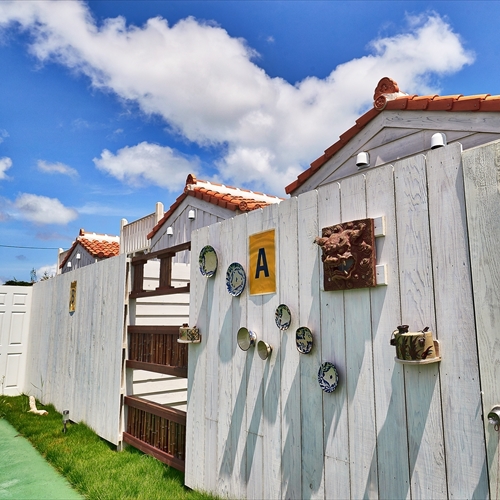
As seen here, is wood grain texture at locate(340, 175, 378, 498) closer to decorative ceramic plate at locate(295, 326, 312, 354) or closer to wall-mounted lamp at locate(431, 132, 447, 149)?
decorative ceramic plate at locate(295, 326, 312, 354)

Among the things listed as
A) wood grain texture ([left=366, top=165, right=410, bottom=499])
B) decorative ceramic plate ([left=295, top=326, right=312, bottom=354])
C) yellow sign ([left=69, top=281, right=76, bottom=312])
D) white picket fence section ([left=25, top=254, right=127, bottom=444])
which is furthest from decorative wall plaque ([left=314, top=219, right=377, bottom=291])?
yellow sign ([left=69, top=281, right=76, bottom=312])

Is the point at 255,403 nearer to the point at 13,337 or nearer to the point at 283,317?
the point at 283,317

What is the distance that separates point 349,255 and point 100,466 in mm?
3239

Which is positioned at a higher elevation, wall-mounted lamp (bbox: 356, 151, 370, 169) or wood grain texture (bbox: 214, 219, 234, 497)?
wall-mounted lamp (bbox: 356, 151, 370, 169)

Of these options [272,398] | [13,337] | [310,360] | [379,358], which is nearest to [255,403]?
[272,398]

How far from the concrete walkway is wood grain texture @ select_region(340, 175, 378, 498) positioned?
2572mm

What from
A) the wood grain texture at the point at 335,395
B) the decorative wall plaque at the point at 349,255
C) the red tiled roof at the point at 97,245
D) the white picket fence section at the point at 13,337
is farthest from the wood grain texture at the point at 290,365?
the red tiled roof at the point at 97,245

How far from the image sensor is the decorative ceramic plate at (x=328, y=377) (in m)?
1.96

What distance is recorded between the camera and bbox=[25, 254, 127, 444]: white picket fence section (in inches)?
176

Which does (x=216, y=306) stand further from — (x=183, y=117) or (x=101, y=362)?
(x=183, y=117)

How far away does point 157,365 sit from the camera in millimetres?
3766

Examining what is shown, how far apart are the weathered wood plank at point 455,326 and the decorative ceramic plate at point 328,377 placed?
21.5 inches

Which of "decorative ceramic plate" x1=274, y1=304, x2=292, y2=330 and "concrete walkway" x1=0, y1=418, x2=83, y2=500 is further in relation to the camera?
"concrete walkway" x1=0, y1=418, x2=83, y2=500

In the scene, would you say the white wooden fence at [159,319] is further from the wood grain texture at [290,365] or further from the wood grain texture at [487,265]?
the wood grain texture at [487,265]
